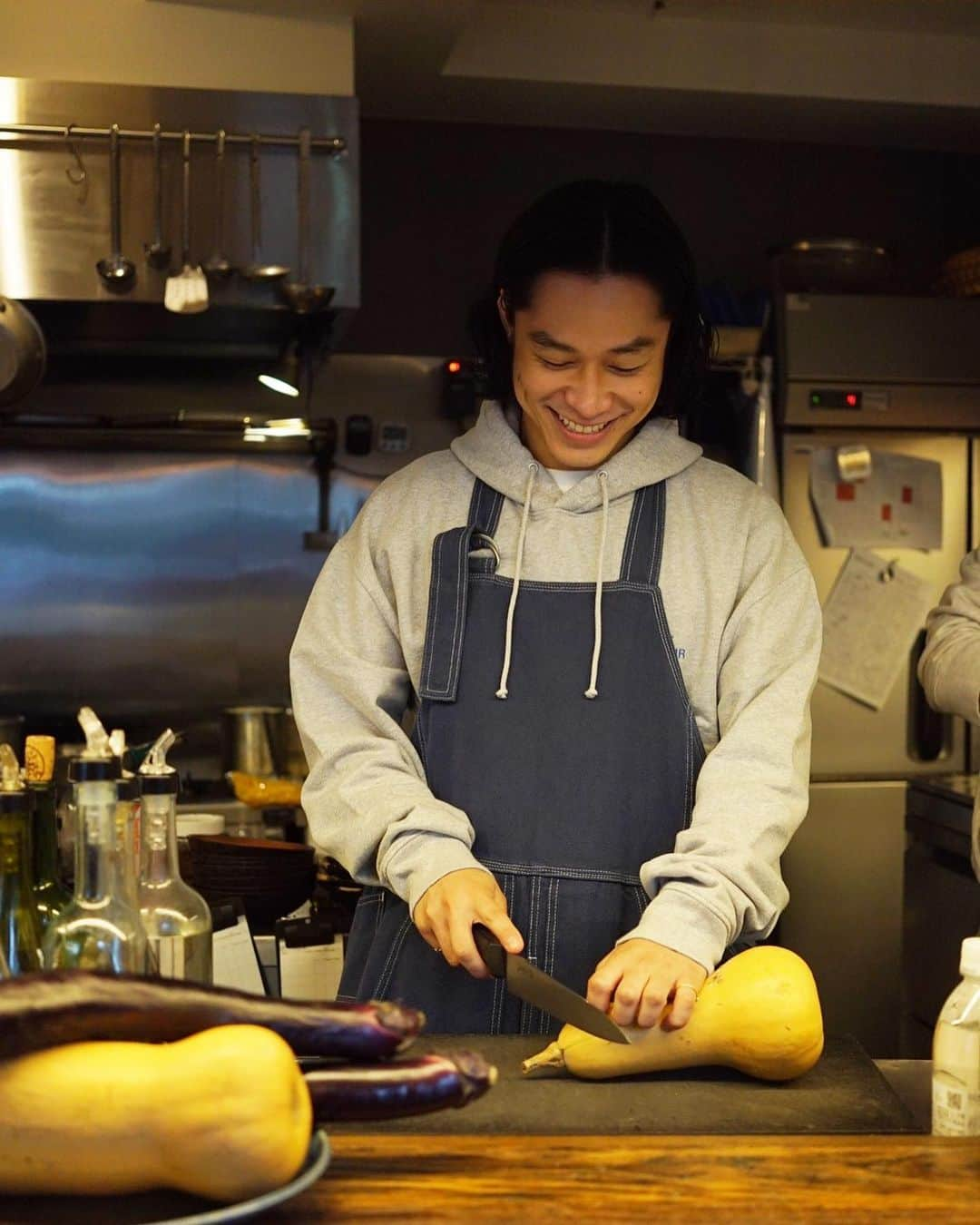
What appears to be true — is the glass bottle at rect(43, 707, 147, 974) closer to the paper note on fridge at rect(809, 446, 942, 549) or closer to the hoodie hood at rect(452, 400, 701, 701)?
the hoodie hood at rect(452, 400, 701, 701)

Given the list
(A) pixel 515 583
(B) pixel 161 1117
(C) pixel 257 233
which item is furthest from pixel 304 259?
(B) pixel 161 1117

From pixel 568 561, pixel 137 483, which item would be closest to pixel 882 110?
pixel 137 483

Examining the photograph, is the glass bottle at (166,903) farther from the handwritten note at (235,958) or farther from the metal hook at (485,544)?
the metal hook at (485,544)

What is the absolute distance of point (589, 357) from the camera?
1670 millimetres

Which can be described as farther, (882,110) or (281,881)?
(882,110)

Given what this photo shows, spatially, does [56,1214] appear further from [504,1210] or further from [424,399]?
[424,399]

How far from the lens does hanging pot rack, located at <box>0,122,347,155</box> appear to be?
3.18m

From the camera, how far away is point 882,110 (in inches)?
170

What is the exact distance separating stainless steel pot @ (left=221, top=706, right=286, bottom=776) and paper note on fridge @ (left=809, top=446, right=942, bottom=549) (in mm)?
1568

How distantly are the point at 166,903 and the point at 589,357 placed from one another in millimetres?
789

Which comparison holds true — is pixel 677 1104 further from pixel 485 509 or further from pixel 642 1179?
pixel 485 509

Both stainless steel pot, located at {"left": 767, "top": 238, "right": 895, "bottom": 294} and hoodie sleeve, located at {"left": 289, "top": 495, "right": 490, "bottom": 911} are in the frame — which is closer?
hoodie sleeve, located at {"left": 289, "top": 495, "right": 490, "bottom": 911}

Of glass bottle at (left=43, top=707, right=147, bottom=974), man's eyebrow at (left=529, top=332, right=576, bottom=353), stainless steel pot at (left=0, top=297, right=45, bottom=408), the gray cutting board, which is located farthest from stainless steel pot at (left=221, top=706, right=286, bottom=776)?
glass bottle at (left=43, top=707, right=147, bottom=974)

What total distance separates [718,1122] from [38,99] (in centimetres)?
283
